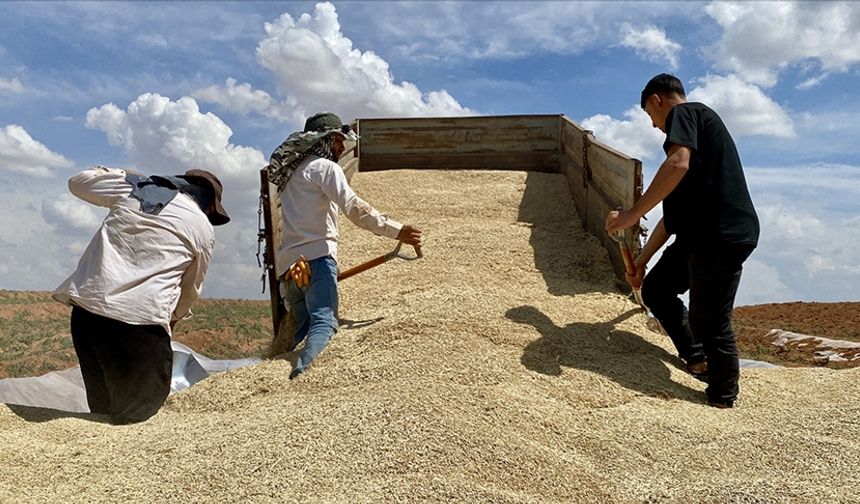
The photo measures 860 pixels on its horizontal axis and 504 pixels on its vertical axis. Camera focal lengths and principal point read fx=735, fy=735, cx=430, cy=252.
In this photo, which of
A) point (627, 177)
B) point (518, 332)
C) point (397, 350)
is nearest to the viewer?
point (397, 350)

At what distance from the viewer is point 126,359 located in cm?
300

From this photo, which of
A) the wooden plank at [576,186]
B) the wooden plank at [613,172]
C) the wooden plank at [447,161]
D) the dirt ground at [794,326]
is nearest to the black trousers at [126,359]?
the wooden plank at [613,172]

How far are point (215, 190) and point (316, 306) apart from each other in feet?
2.53

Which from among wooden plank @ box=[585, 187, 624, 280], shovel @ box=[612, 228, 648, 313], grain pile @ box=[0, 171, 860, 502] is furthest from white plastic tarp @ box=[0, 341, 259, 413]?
wooden plank @ box=[585, 187, 624, 280]

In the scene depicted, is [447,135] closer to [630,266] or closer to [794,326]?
[630,266]

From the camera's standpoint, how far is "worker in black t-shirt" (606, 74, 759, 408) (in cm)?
322

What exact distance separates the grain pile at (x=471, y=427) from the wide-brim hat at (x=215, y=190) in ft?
2.38

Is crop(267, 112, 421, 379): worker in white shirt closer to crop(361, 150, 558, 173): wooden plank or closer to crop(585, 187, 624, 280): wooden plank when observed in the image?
crop(585, 187, 624, 280): wooden plank

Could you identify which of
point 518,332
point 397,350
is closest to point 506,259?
point 518,332

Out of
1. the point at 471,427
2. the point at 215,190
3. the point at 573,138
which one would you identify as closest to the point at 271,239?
the point at 215,190

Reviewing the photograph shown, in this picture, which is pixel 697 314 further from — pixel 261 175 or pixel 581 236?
pixel 261 175

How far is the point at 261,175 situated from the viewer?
13.9 ft

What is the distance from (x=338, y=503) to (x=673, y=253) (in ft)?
7.41

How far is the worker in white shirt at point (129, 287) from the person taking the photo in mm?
2953
